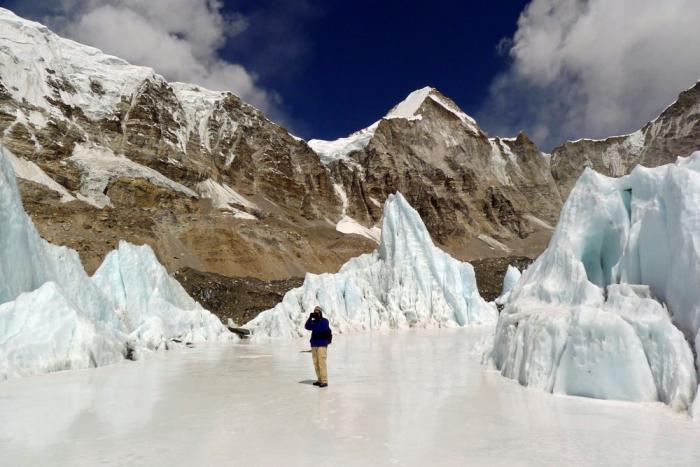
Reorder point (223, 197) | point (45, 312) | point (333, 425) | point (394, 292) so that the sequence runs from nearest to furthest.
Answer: point (333, 425), point (45, 312), point (394, 292), point (223, 197)

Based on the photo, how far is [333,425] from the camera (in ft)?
20.4

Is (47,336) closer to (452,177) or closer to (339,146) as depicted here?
(452,177)

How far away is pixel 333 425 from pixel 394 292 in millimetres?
32319

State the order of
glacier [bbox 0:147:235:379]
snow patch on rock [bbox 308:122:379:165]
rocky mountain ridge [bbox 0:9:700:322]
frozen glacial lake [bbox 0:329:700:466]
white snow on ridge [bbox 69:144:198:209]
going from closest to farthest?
frozen glacial lake [bbox 0:329:700:466] < glacier [bbox 0:147:235:379] < rocky mountain ridge [bbox 0:9:700:322] < white snow on ridge [bbox 69:144:198:209] < snow patch on rock [bbox 308:122:379:165]

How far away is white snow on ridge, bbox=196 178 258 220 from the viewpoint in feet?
359

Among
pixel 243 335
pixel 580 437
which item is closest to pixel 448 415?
pixel 580 437

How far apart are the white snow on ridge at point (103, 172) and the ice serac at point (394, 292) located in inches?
2585

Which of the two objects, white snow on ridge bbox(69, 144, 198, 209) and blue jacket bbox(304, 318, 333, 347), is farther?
white snow on ridge bbox(69, 144, 198, 209)

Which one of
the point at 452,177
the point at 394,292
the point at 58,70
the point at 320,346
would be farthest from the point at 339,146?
the point at 320,346

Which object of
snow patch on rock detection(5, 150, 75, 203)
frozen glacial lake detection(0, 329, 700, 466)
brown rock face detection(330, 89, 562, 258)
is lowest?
frozen glacial lake detection(0, 329, 700, 466)

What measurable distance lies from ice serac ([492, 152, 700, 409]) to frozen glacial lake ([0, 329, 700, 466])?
1.56 ft

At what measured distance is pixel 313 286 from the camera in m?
35.1

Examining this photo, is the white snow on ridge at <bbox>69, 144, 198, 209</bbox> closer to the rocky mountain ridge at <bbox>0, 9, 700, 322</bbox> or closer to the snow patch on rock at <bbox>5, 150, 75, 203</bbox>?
the rocky mountain ridge at <bbox>0, 9, 700, 322</bbox>

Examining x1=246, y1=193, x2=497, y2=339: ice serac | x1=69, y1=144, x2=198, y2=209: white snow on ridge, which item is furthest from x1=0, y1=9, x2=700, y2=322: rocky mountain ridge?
x1=246, y1=193, x2=497, y2=339: ice serac
